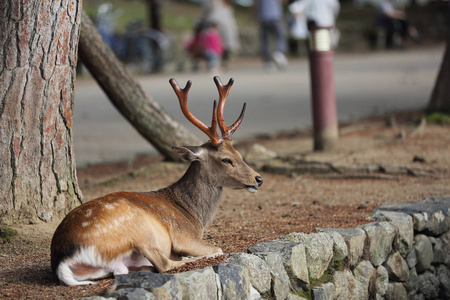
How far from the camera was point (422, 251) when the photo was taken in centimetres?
→ 523

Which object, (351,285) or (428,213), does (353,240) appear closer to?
(351,285)

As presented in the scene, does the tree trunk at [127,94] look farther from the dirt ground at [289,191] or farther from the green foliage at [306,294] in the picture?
the green foliage at [306,294]

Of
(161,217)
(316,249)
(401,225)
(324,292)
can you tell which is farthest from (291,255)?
(401,225)

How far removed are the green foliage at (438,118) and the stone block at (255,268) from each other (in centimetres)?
539

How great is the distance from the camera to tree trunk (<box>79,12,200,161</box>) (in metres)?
6.38

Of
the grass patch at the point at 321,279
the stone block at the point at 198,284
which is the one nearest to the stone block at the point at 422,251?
the grass patch at the point at 321,279

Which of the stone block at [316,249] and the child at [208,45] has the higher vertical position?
the child at [208,45]

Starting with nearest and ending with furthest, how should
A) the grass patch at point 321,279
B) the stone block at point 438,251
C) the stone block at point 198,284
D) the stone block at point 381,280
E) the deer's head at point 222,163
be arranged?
the stone block at point 198,284, the grass patch at point 321,279, the deer's head at point 222,163, the stone block at point 381,280, the stone block at point 438,251

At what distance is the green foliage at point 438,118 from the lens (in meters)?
8.47

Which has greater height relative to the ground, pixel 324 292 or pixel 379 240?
pixel 379 240

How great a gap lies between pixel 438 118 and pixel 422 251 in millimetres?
3701

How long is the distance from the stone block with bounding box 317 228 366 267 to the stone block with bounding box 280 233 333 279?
172 millimetres

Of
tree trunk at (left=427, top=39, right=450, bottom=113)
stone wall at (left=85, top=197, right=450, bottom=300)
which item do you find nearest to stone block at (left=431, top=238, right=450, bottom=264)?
stone wall at (left=85, top=197, right=450, bottom=300)

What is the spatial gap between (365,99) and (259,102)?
1.88m
